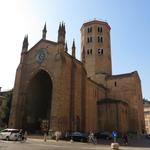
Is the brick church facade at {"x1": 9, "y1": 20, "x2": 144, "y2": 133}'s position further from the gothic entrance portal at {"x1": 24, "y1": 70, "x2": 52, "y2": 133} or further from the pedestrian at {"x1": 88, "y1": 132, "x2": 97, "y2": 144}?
the pedestrian at {"x1": 88, "y1": 132, "x2": 97, "y2": 144}

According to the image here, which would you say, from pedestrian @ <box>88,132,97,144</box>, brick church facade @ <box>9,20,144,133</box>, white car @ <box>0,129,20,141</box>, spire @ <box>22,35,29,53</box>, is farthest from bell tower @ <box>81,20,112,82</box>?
white car @ <box>0,129,20,141</box>

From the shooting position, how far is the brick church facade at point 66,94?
38.2m

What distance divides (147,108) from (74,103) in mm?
62881

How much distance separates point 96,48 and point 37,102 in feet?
78.0

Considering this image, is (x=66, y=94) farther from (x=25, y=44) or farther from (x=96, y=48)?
(x=96, y=48)

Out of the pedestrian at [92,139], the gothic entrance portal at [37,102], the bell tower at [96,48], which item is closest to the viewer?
the pedestrian at [92,139]

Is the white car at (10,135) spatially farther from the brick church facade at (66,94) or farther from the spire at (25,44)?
the spire at (25,44)

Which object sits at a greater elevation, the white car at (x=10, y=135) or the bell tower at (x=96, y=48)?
the bell tower at (x=96, y=48)

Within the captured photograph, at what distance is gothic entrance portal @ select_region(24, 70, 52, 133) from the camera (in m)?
43.2

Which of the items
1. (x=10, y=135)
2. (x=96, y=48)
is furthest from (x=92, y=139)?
(x=96, y=48)

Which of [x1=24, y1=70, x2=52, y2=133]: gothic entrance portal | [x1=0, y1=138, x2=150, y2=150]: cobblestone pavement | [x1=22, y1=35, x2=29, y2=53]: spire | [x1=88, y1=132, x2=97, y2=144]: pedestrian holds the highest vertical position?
[x1=22, y1=35, x2=29, y2=53]: spire

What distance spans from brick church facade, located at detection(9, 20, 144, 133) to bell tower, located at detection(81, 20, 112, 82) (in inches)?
23.3

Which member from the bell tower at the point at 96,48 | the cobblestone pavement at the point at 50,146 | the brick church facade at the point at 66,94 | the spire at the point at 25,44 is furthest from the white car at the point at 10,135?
the bell tower at the point at 96,48

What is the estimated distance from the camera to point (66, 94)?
3856cm
